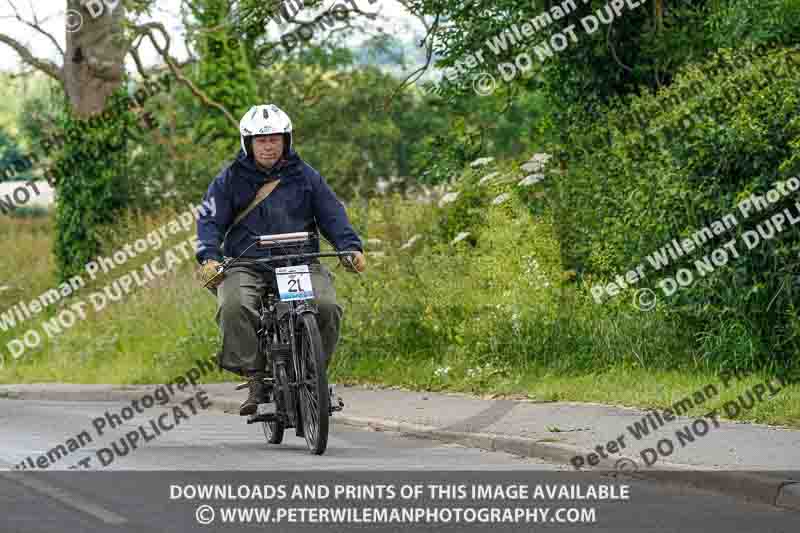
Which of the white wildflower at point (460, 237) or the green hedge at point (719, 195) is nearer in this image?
the green hedge at point (719, 195)

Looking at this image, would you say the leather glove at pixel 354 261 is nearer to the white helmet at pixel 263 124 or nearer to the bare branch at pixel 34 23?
the white helmet at pixel 263 124

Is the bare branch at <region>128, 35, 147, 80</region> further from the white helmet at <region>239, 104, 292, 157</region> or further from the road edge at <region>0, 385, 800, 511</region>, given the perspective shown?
the white helmet at <region>239, 104, 292, 157</region>

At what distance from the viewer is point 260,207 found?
459 inches

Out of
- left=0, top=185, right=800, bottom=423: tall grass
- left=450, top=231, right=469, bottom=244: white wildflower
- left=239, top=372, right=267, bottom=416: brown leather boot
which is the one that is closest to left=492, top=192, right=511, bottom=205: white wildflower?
left=0, top=185, right=800, bottom=423: tall grass

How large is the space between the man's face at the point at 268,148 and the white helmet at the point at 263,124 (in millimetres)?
50

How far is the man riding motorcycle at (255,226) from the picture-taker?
11.5 metres

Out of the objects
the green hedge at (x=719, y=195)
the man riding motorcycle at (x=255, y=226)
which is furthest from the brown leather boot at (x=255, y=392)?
the green hedge at (x=719, y=195)

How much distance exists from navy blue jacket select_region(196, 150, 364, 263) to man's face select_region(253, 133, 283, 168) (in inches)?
2.6

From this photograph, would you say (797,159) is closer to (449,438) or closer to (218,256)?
(449,438)

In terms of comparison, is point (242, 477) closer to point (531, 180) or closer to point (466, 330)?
point (466, 330)

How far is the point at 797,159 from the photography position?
13.3 m

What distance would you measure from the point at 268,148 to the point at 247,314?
1.18 m

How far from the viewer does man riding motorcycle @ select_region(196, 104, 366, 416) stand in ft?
37.8

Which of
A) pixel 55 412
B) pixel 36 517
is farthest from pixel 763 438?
pixel 55 412
